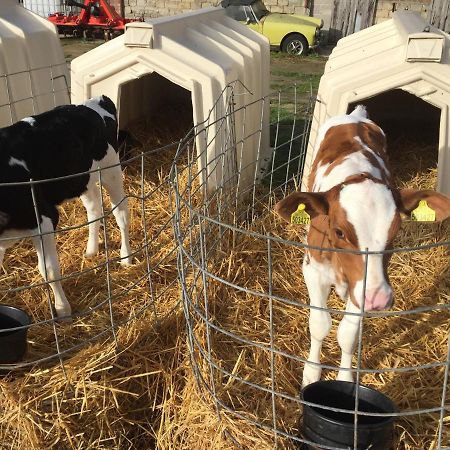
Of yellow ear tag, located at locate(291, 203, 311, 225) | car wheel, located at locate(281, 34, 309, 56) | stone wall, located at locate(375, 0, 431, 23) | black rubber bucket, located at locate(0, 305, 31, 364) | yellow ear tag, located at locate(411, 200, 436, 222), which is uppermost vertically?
yellow ear tag, located at locate(411, 200, 436, 222)

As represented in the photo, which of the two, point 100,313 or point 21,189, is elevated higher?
point 21,189

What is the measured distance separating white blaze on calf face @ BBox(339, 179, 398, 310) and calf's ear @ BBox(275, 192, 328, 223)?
107 mm

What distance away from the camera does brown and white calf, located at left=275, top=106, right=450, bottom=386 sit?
2.62 m

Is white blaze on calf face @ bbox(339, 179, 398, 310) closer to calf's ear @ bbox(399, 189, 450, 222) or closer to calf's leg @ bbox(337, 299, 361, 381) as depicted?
calf's ear @ bbox(399, 189, 450, 222)

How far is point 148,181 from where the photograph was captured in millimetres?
5863

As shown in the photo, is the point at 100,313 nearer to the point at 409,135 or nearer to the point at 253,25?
the point at 409,135

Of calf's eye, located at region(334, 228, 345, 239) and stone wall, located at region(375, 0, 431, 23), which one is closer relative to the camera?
calf's eye, located at region(334, 228, 345, 239)

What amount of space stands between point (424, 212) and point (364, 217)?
0.34m

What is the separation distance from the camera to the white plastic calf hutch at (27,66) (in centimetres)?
572

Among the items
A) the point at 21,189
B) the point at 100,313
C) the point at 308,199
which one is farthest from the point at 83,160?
the point at 308,199

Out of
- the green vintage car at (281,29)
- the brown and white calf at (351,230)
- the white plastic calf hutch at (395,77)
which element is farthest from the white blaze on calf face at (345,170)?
the green vintage car at (281,29)

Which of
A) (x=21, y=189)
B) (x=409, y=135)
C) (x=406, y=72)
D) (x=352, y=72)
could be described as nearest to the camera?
(x=21, y=189)

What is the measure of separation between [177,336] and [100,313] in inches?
22.8

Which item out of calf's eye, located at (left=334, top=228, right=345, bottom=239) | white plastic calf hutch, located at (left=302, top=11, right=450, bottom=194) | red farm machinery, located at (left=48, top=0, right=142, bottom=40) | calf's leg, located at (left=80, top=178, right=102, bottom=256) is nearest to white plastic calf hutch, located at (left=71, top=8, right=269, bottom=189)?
white plastic calf hutch, located at (left=302, top=11, right=450, bottom=194)
